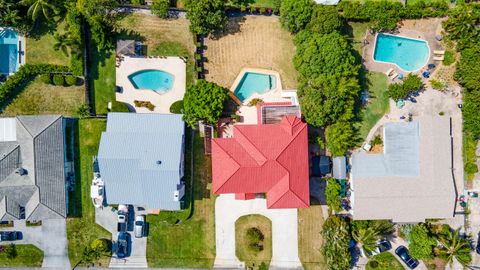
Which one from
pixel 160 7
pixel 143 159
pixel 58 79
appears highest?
pixel 160 7

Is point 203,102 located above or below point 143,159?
above

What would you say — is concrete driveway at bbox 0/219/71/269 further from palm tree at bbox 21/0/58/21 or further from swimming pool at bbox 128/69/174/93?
palm tree at bbox 21/0/58/21

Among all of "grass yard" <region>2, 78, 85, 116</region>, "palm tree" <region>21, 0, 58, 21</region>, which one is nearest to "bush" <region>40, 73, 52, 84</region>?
"grass yard" <region>2, 78, 85, 116</region>

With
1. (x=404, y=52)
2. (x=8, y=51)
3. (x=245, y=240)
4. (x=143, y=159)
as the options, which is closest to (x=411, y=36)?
(x=404, y=52)

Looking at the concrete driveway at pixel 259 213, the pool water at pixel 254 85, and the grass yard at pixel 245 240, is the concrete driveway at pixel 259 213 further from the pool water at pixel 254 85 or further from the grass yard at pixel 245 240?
the pool water at pixel 254 85

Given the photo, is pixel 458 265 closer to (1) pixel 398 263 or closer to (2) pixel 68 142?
(1) pixel 398 263

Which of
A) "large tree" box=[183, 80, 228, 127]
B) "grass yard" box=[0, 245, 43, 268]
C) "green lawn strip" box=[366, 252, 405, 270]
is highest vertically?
"large tree" box=[183, 80, 228, 127]

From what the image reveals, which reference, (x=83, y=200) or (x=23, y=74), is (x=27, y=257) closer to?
(x=83, y=200)
